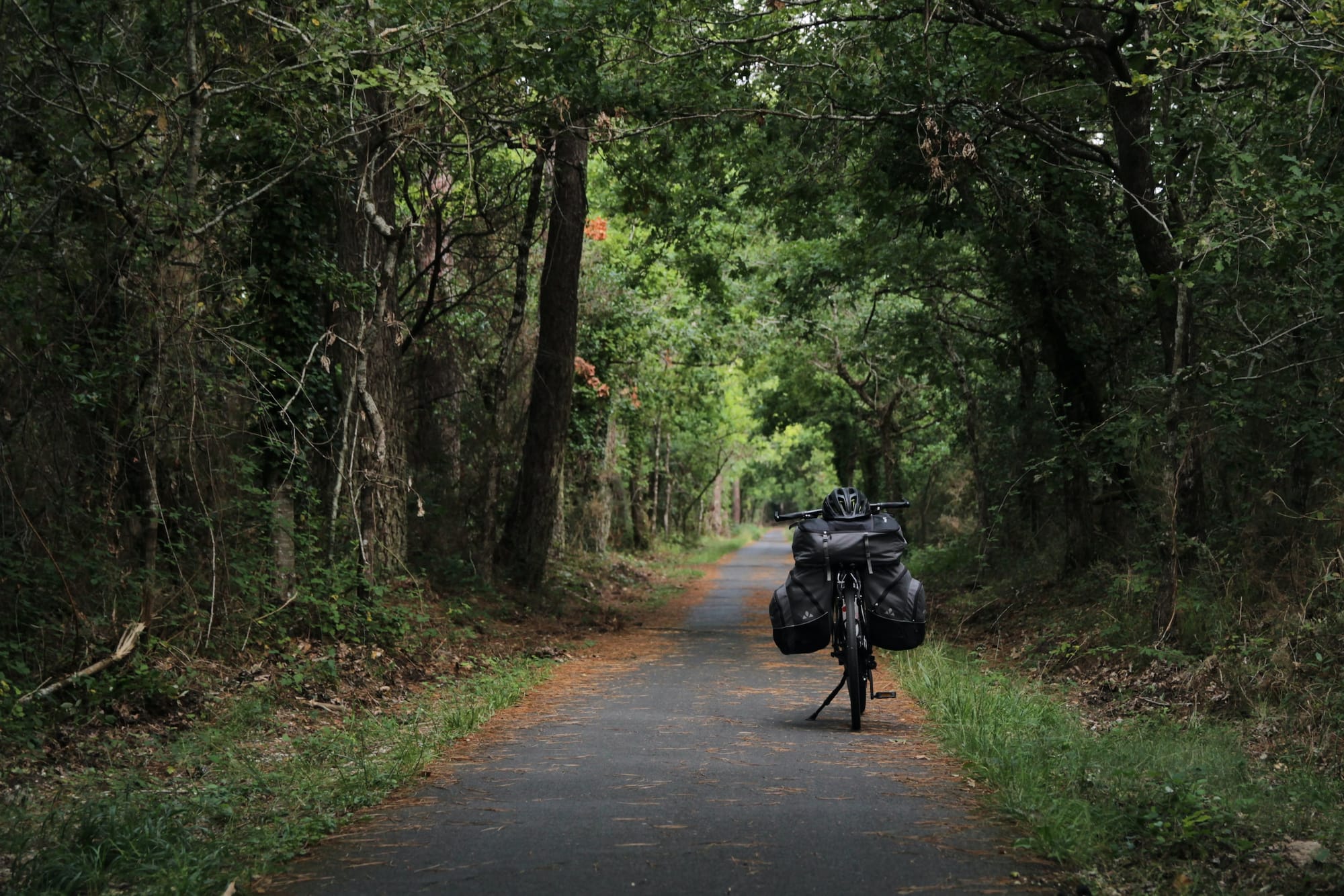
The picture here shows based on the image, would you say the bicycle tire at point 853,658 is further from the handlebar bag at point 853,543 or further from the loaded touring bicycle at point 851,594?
the handlebar bag at point 853,543

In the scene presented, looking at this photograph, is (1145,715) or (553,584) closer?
(1145,715)

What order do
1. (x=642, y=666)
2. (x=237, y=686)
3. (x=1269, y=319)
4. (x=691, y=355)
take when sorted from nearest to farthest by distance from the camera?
(x=237, y=686) < (x=1269, y=319) < (x=642, y=666) < (x=691, y=355)

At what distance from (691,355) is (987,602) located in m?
14.2

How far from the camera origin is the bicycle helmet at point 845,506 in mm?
9172

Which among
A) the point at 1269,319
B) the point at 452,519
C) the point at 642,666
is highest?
the point at 1269,319

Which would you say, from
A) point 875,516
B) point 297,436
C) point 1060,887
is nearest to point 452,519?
point 297,436

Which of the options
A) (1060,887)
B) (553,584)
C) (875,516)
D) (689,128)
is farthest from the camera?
(553,584)

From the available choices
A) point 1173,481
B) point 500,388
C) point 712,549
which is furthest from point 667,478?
point 1173,481

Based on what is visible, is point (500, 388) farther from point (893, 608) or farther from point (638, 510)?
point (638, 510)

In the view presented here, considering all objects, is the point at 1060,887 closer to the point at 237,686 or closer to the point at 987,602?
the point at 237,686

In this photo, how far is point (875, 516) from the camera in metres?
9.22

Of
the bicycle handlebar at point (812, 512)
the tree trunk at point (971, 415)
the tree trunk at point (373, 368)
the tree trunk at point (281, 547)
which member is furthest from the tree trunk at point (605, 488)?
the bicycle handlebar at point (812, 512)

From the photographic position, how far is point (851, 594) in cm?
900

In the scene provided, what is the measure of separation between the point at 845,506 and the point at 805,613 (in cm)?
Answer: 89
